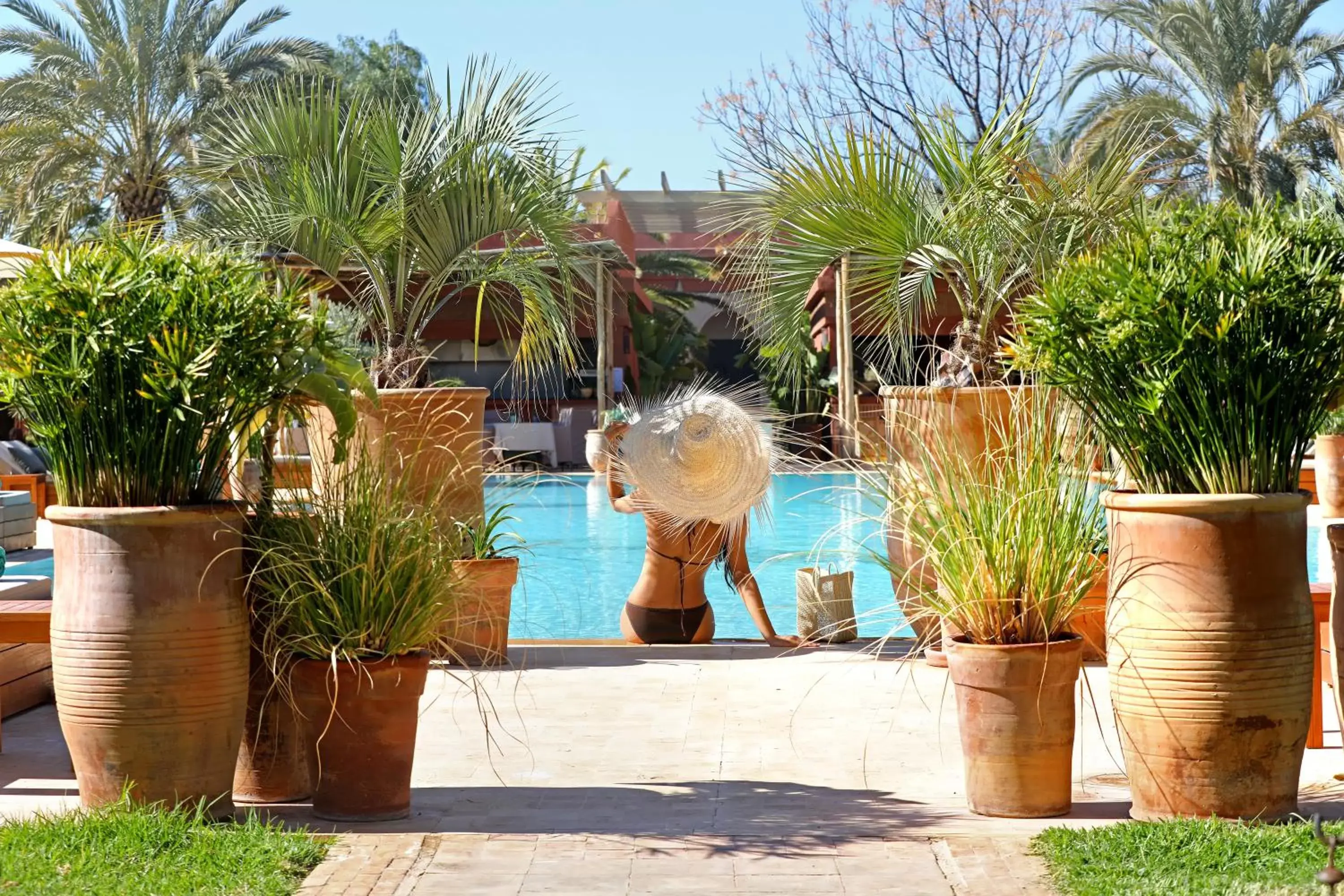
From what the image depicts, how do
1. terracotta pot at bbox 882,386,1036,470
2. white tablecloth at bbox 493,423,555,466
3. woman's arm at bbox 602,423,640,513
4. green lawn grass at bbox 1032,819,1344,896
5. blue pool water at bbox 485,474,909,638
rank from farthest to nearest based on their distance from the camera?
1. white tablecloth at bbox 493,423,555,466
2. blue pool water at bbox 485,474,909,638
3. woman's arm at bbox 602,423,640,513
4. terracotta pot at bbox 882,386,1036,470
5. green lawn grass at bbox 1032,819,1344,896

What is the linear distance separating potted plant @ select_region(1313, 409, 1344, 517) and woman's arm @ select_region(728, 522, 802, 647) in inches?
319

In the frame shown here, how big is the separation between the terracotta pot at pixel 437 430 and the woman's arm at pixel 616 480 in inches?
24.2

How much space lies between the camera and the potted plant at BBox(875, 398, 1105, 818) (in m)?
3.67

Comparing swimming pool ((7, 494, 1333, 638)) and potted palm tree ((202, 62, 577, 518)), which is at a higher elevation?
potted palm tree ((202, 62, 577, 518))

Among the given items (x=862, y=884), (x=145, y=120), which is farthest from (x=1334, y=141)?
(x=862, y=884)

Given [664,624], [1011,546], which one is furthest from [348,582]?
[664,624]

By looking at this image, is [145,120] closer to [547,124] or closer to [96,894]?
[547,124]

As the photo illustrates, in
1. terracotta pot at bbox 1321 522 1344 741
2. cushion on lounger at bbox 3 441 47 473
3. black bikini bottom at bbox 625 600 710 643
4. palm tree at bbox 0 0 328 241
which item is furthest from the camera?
palm tree at bbox 0 0 328 241

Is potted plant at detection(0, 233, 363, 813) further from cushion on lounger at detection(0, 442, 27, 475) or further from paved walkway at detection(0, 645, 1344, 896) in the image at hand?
cushion on lounger at detection(0, 442, 27, 475)

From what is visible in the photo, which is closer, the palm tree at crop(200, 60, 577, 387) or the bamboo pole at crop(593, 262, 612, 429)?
the palm tree at crop(200, 60, 577, 387)

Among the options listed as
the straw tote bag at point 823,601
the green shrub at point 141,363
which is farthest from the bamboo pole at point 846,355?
the green shrub at point 141,363

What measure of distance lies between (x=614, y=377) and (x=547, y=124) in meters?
18.1

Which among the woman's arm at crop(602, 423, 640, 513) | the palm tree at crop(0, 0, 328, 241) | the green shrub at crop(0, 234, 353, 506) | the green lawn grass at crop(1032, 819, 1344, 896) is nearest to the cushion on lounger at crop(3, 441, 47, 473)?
the palm tree at crop(0, 0, 328, 241)

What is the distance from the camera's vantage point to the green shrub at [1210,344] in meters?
3.38
